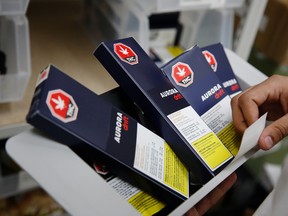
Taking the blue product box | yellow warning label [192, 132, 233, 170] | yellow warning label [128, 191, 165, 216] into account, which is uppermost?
the blue product box

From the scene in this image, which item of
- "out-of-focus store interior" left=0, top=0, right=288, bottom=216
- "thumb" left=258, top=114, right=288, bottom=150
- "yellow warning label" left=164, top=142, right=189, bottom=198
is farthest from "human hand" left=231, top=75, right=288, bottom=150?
"out-of-focus store interior" left=0, top=0, right=288, bottom=216

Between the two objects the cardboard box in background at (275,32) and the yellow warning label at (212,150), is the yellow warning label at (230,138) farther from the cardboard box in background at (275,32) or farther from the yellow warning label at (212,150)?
the cardboard box in background at (275,32)

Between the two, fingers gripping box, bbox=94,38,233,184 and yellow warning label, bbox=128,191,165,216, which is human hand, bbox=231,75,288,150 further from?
yellow warning label, bbox=128,191,165,216

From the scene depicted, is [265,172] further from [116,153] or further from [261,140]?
[116,153]

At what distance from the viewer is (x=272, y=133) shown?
497mm

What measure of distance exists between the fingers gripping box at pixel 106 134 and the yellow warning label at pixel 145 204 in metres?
0.01

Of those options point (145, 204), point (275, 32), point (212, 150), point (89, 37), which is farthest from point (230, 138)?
point (275, 32)

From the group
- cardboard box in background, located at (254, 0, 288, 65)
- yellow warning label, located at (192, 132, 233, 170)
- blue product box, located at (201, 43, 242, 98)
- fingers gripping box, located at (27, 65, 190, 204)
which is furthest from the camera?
cardboard box in background, located at (254, 0, 288, 65)

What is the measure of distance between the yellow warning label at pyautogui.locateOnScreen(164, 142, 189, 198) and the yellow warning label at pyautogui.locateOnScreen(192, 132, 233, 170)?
4 centimetres

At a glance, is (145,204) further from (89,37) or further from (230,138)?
(89,37)

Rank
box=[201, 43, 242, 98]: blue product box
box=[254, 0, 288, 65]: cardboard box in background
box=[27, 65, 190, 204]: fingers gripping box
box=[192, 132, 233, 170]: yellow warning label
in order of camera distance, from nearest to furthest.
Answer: box=[27, 65, 190, 204]: fingers gripping box → box=[192, 132, 233, 170]: yellow warning label → box=[201, 43, 242, 98]: blue product box → box=[254, 0, 288, 65]: cardboard box in background

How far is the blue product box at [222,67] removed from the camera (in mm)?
602

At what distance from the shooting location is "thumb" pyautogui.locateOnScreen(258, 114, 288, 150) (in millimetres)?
491

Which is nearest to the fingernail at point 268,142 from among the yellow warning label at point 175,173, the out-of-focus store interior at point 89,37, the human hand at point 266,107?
the human hand at point 266,107
